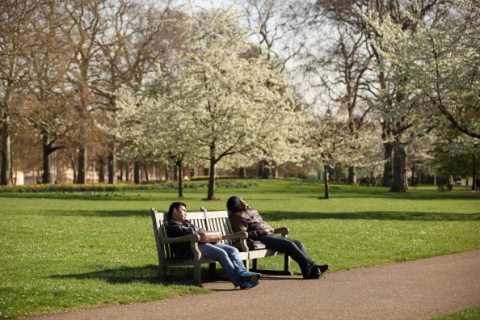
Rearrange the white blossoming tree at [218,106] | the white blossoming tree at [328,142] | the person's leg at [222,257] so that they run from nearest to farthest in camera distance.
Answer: the person's leg at [222,257], the white blossoming tree at [218,106], the white blossoming tree at [328,142]

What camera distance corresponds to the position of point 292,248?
9.73 m

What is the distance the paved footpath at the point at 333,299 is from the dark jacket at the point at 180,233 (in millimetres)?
595

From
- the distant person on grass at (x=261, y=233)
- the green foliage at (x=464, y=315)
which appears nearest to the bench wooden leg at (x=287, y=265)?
the distant person on grass at (x=261, y=233)

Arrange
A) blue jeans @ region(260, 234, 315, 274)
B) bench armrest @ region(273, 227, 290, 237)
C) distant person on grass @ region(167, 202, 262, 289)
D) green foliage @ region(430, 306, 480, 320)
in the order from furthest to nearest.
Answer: bench armrest @ region(273, 227, 290, 237) < blue jeans @ region(260, 234, 315, 274) < distant person on grass @ region(167, 202, 262, 289) < green foliage @ region(430, 306, 480, 320)

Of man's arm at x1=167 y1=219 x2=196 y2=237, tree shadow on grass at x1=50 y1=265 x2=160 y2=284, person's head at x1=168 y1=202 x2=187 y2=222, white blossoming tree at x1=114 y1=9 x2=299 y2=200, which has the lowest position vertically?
tree shadow on grass at x1=50 y1=265 x2=160 y2=284

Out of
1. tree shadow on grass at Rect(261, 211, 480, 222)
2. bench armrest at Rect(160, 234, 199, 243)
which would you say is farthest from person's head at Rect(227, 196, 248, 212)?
tree shadow on grass at Rect(261, 211, 480, 222)

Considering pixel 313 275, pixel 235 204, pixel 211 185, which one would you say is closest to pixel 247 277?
pixel 313 275

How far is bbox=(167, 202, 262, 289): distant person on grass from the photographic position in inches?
335

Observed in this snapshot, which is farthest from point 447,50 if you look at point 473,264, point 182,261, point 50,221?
point 182,261

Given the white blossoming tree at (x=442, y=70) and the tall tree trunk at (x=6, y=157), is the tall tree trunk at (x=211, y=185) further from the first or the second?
the tall tree trunk at (x=6, y=157)

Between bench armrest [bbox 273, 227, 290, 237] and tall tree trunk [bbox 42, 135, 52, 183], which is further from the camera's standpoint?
tall tree trunk [bbox 42, 135, 52, 183]

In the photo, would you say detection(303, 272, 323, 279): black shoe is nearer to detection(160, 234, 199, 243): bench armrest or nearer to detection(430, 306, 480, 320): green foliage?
detection(160, 234, 199, 243): bench armrest

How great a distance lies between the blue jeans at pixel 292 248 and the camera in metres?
9.55

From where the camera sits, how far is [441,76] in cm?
2245
